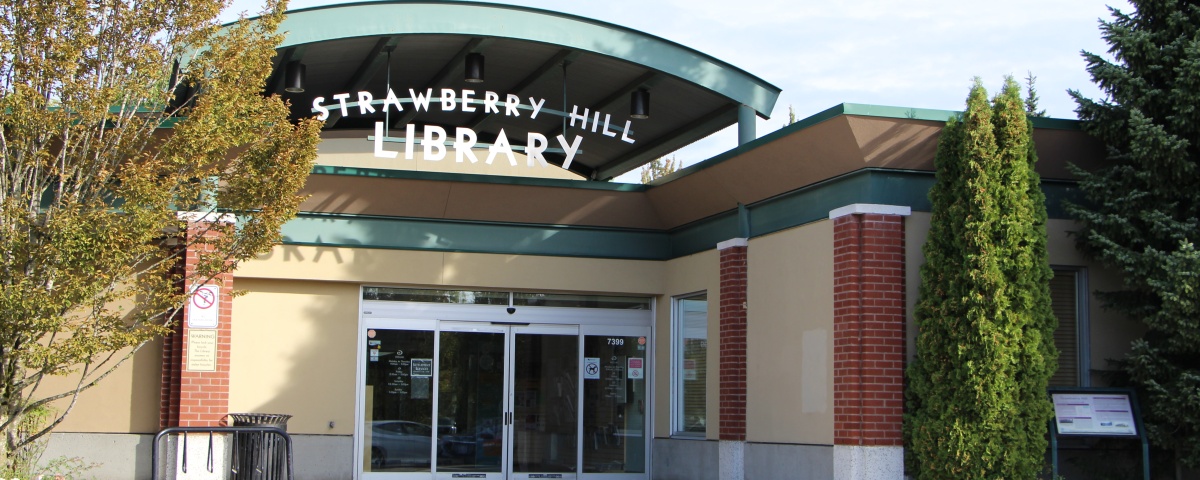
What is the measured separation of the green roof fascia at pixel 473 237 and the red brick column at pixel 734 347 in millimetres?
2238

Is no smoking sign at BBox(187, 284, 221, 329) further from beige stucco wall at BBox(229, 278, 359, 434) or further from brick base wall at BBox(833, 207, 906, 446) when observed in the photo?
brick base wall at BBox(833, 207, 906, 446)

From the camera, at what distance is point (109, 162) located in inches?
379

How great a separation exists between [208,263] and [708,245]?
710 centimetres

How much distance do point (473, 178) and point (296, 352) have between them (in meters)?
3.05

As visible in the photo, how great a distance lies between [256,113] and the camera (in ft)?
33.2

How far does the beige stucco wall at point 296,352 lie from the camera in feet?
49.5

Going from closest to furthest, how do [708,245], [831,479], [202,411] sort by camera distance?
[831,479]
[202,411]
[708,245]

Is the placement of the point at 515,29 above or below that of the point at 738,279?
above

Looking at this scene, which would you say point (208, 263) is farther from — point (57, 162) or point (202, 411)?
point (202, 411)

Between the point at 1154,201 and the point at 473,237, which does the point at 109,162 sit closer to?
the point at 473,237

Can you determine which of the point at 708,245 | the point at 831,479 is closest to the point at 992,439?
the point at 831,479

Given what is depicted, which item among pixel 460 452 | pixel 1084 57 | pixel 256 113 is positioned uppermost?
pixel 1084 57

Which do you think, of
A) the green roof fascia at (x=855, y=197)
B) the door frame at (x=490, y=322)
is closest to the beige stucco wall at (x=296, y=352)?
the door frame at (x=490, y=322)

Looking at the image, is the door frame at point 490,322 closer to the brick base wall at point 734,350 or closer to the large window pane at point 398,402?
the large window pane at point 398,402
